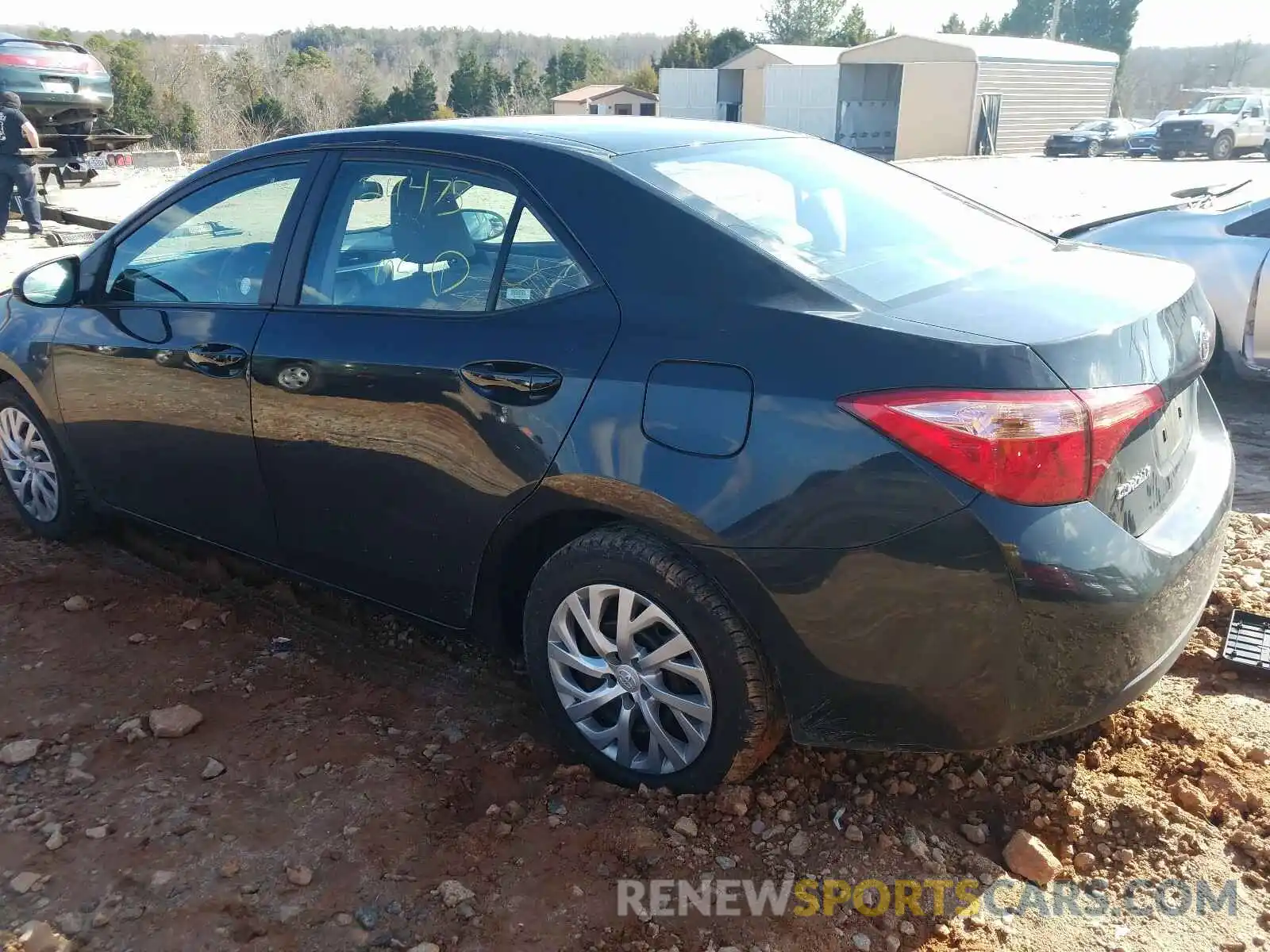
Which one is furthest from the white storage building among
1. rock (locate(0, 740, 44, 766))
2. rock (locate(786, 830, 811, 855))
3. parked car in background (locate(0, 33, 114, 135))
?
rock (locate(0, 740, 44, 766))

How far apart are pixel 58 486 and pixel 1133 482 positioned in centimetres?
401

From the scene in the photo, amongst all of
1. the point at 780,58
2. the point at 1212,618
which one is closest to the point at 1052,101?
the point at 780,58

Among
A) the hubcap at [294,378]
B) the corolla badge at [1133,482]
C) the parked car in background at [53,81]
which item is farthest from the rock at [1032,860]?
the parked car in background at [53,81]

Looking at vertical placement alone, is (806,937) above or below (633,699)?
below

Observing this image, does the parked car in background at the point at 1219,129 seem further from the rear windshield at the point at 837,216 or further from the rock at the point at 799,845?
the rock at the point at 799,845

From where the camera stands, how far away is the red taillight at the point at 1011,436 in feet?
7.17

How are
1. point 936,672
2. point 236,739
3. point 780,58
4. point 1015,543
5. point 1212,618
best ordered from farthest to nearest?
point 780,58 → point 1212,618 → point 236,739 → point 936,672 → point 1015,543

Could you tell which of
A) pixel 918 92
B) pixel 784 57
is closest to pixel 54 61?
pixel 918 92

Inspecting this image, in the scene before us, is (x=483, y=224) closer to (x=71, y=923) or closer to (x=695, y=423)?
(x=695, y=423)

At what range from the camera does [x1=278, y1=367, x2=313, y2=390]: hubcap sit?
3.20 meters

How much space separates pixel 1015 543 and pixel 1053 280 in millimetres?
A: 904

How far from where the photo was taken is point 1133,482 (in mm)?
2395

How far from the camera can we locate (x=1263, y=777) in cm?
289

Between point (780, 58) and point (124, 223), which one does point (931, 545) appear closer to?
point (124, 223)
